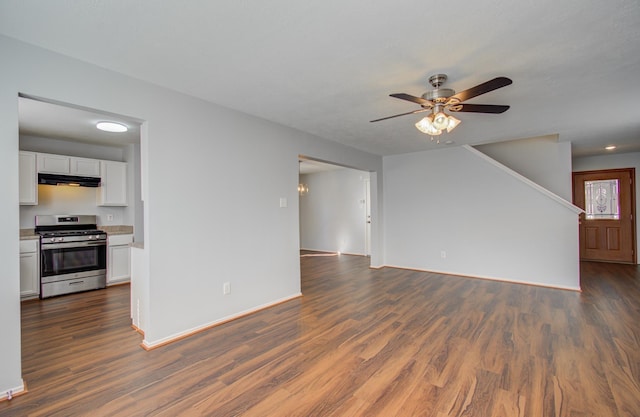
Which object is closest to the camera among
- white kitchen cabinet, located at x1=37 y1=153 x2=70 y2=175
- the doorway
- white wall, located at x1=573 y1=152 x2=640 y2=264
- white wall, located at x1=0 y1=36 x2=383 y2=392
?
white wall, located at x1=0 y1=36 x2=383 y2=392

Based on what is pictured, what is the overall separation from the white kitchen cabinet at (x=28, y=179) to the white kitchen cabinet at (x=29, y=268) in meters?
0.60

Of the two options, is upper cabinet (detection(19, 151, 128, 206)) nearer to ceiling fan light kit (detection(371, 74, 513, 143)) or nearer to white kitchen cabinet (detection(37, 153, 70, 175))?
white kitchen cabinet (detection(37, 153, 70, 175))

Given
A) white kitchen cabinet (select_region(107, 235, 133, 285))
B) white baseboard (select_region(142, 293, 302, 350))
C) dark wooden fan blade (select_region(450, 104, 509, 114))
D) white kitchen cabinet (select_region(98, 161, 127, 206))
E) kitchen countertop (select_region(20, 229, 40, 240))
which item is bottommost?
white baseboard (select_region(142, 293, 302, 350))

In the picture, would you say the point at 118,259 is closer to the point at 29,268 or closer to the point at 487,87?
the point at 29,268

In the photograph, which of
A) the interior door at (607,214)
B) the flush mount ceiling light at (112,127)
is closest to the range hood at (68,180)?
the flush mount ceiling light at (112,127)

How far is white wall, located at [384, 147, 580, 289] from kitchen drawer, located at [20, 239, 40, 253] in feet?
19.5

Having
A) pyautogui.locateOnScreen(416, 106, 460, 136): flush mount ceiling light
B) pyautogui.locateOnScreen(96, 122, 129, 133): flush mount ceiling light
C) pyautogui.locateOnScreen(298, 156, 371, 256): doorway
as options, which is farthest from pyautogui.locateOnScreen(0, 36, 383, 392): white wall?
pyautogui.locateOnScreen(298, 156, 371, 256): doorway

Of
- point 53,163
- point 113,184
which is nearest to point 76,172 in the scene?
point 53,163

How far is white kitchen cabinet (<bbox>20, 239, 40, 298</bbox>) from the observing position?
4066mm

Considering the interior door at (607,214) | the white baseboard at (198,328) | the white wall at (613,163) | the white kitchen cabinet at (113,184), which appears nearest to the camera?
the white baseboard at (198,328)

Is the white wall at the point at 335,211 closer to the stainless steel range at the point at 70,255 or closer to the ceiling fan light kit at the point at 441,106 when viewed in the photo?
the ceiling fan light kit at the point at 441,106

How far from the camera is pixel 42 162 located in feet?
14.3

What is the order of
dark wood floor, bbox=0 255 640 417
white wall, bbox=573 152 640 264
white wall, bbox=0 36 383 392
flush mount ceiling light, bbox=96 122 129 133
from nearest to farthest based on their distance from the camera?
dark wood floor, bbox=0 255 640 417 → white wall, bbox=0 36 383 392 → flush mount ceiling light, bbox=96 122 129 133 → white wall, bbox=573 152 640 264

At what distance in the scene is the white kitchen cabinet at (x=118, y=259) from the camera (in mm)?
4855
